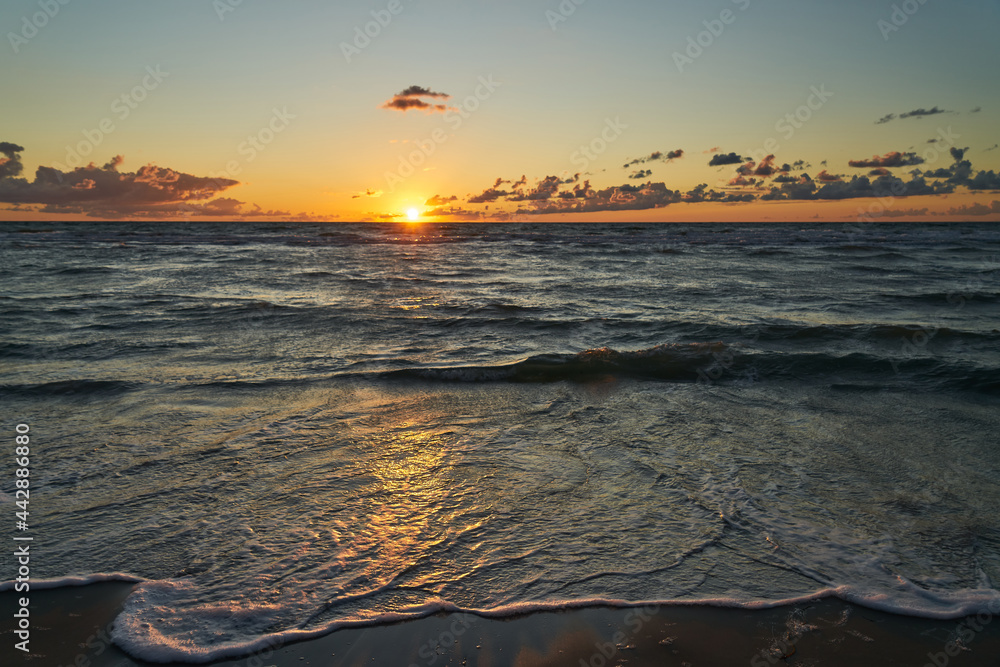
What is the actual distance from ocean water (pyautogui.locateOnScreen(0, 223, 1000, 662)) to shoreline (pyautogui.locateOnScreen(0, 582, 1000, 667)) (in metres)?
0.11

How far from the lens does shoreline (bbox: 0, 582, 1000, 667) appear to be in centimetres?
275

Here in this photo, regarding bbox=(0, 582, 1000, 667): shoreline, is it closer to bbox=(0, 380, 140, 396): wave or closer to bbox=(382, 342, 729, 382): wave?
bbox=(0, 380, 140, 396): wave

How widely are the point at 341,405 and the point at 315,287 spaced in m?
12.1

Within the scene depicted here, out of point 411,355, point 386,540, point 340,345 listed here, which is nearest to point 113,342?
point 340,345

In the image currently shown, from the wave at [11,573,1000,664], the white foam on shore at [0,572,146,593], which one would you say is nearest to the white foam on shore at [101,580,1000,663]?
the wave at [11,573,1000,664]

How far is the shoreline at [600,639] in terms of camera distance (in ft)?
9.04

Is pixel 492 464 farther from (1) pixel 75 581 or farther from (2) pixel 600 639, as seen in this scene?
(1) pixel 75 581

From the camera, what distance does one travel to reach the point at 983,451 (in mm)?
5371

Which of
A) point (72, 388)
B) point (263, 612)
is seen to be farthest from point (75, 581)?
point (72, 388)

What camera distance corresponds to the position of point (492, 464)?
498 cm

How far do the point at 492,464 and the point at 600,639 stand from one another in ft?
7.23

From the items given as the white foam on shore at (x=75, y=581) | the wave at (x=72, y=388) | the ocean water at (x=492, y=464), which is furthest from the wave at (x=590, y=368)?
the white foam on shore at (x=75, y=581)

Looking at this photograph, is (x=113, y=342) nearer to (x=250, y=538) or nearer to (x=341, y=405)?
A: (x=341, y=405)

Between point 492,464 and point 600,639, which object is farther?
point 492,464
